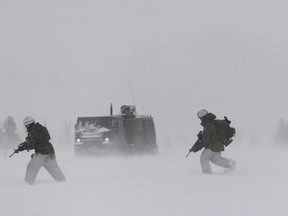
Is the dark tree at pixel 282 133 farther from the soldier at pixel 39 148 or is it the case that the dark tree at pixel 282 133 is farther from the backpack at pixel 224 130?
the soldier at pixel 39 148

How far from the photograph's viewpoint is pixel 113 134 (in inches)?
910

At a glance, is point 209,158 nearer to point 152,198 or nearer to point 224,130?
point 224,130

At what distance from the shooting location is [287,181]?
8875 mm

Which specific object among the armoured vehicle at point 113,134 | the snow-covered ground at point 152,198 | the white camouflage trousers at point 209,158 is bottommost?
the snow-covered ground at point 152,198

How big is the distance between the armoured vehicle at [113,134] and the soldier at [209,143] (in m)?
11.8

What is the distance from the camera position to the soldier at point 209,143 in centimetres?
1117

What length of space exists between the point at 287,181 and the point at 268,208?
2.60 metres

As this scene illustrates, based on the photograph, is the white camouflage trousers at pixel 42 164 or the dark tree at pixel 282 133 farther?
the dark tree at pixel 282 133

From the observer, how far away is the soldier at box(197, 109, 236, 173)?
36.7 feet

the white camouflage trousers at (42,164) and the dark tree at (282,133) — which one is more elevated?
the dark tree at (282,133)

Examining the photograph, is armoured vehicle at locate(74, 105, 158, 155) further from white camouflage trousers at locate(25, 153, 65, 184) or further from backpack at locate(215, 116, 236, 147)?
white camouflage trousers at locate(25, 153, 65, 184)

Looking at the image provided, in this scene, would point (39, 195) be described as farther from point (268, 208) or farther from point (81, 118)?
point (81, 118)

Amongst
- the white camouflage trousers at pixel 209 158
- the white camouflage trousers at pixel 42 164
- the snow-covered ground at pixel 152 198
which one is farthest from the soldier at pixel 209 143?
the white camouflage trousers at pixel 42 164

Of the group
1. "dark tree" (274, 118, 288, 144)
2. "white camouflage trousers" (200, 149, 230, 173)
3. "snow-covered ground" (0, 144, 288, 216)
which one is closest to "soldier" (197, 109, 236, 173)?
"white camouflage trousers" (200, 149, 230, 173)
